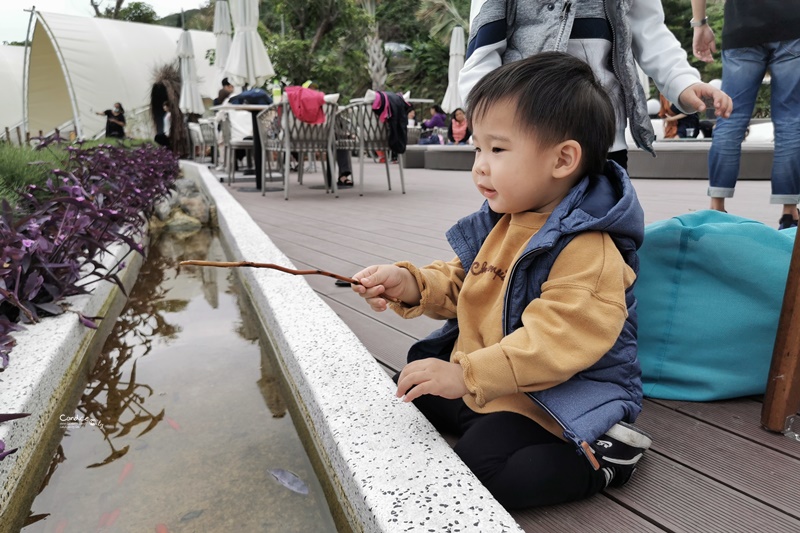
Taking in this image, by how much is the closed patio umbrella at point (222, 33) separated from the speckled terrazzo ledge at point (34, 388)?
895 centimetres

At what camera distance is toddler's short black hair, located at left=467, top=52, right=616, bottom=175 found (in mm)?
980

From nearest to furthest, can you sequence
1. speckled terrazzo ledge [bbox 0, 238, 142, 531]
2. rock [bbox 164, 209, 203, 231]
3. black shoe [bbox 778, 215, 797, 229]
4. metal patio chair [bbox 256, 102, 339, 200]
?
speckled terrazzo ledge [bbox 0, 238, 142, 531], black shoe [bbox 778, 215, 797, 229], rock [bbox 164, 209, 203, 231], metal patio chair [bbox 256, 102, 339, 200]

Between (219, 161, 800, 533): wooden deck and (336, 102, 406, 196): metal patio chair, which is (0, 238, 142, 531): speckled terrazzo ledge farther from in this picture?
(336, 102, 406, 196): metal patio chair

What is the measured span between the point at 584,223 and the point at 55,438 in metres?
1.32

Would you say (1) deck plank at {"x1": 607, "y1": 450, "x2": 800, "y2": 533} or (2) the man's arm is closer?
(1) deck plank at {"x1": 607, "y1": 450, "x2": 800, "y2": 533}

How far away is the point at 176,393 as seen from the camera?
67.7 inches

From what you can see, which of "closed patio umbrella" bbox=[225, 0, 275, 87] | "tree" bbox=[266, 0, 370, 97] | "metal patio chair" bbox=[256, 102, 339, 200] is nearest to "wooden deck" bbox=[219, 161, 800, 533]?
"metal patio chair" bbox=[256, 102, 339, 200]

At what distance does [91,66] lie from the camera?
63.2 ft

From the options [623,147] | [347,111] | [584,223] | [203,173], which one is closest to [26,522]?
[584,223]

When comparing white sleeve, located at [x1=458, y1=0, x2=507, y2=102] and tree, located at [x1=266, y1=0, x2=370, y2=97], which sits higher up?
tree, located at [x1=266, y1=0, x2=370, y2=97]

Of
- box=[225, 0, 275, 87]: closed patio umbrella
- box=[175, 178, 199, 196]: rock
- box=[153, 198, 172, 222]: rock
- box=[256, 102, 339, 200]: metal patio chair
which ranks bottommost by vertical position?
box=[153, 198, 172, 222]: rock

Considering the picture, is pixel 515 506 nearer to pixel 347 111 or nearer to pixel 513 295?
pixel 513 295

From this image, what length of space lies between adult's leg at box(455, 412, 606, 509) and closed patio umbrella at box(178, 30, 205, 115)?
12066 millimetres

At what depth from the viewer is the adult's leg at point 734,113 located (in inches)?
103
